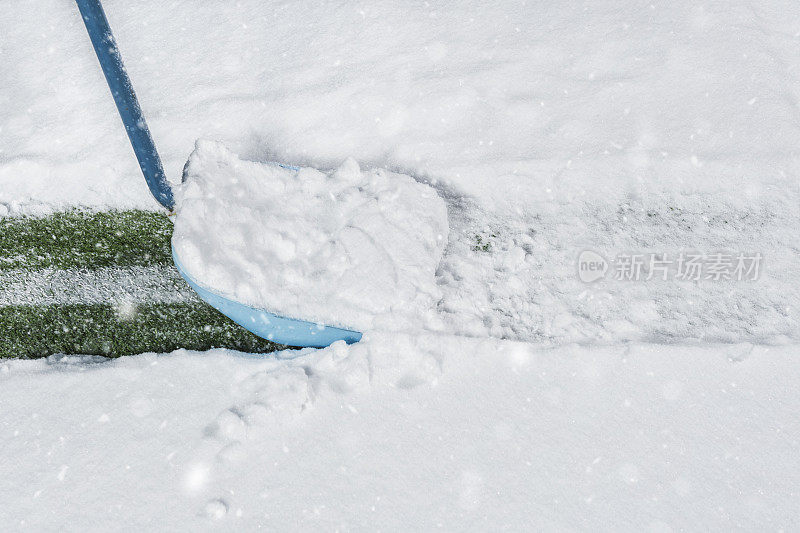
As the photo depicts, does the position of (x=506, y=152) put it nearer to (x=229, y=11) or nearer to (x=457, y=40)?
(x=457, y=40)

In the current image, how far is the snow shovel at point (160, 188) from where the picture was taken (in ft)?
3.94

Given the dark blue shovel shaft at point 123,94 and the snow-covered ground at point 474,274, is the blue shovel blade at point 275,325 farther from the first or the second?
the dark blue shovel shaft at point 123,94

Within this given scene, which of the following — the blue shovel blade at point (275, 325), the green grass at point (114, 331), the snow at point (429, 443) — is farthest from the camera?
the green grass at point (114, 331)

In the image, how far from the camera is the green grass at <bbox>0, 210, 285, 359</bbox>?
163 centimetres

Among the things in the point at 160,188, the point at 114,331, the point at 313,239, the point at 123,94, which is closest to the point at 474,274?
the point at 313,239

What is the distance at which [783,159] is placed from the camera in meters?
1.73

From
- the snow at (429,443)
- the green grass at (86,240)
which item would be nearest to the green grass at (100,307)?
the green grass at (86,240)

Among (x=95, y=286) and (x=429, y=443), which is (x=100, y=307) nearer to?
(x=95, y=286)

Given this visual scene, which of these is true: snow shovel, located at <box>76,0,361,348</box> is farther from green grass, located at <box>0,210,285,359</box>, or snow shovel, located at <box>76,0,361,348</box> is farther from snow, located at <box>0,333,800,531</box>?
green grass, located at <box>0,210,285,359</box>

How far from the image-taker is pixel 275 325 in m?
1.35

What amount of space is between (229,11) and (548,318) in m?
1.70

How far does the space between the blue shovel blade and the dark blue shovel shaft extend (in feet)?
0.71

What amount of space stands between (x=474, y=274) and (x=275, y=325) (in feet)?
1.80

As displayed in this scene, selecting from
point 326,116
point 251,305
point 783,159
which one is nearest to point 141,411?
point 251,305
